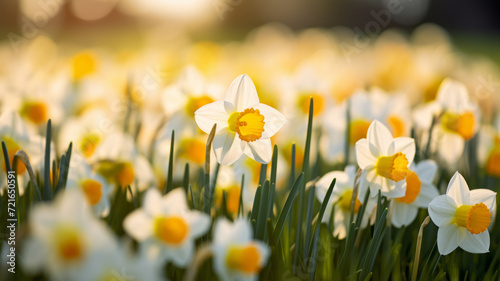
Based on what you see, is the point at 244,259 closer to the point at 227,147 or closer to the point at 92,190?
the point at 227,147

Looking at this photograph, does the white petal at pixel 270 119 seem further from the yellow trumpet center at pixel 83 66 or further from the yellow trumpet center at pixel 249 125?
the yellow trumpet center at pixel 83 66

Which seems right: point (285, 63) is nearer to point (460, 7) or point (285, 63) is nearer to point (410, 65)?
point (410, 65)

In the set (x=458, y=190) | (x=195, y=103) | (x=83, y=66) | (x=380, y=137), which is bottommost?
(x=458, y=190)

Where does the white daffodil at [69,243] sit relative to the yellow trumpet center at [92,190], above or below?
below

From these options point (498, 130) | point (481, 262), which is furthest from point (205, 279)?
point (498, 130)

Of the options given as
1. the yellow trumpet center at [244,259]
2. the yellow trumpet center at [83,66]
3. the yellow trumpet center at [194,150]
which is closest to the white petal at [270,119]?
the yellow trumpet center at [244,259]

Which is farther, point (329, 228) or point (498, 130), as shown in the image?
point (498, 130)

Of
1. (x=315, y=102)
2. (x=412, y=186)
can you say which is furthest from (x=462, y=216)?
(x=315, y=102)
